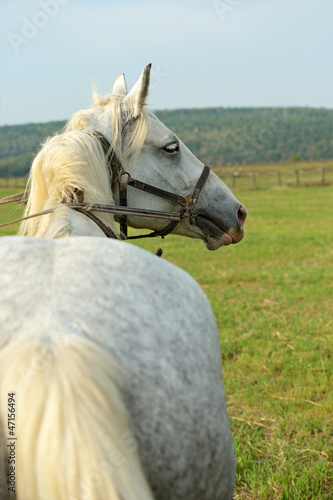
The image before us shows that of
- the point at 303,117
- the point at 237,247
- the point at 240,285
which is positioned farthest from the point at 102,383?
the point at 303,117

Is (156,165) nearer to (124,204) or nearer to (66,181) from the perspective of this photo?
(124,204)

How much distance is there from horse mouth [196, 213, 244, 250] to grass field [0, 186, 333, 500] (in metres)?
1.11

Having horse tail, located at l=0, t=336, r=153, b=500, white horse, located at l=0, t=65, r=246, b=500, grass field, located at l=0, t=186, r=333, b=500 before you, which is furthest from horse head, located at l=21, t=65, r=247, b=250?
horse tail, located at l=0, t=336, r=153, b=500

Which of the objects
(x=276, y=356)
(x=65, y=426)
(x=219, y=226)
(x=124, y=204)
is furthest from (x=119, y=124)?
(x=276, y=356)

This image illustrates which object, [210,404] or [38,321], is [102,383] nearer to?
[38,321]

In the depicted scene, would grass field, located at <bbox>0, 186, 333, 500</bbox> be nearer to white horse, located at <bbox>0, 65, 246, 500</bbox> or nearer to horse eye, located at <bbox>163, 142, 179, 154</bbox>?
horse eye, located at <bbox>163, 142, 179, 154</bbox>

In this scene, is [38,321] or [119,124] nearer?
[38,321]

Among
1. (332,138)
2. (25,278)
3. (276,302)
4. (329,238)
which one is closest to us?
(25,278)

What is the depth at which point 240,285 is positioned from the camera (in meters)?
8.16

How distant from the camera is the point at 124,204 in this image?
2559 mm

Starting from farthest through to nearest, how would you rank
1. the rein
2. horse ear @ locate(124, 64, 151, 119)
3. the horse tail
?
horse ear @ locate(124, 64, 151, 119), the rein, the horse tail

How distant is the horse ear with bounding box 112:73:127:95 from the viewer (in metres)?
2.94

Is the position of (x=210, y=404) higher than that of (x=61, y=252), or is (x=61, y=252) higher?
(x=61, y=252)

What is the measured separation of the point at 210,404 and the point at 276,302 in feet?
19.0
